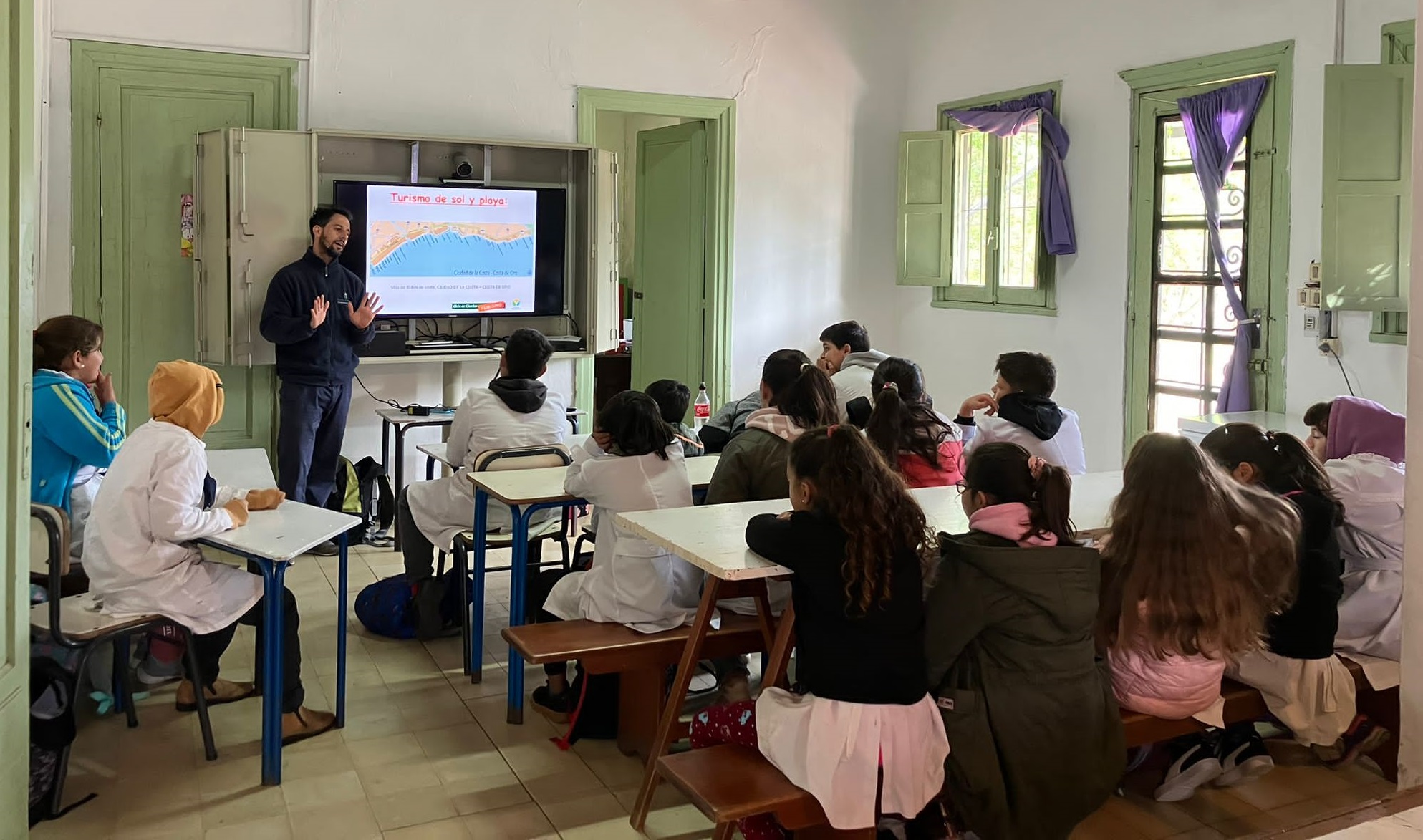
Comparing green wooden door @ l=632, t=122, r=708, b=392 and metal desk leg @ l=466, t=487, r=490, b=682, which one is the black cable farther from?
metal desk leg @ l=466, t=487, r=490, b=682

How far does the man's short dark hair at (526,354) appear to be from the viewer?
4.29m

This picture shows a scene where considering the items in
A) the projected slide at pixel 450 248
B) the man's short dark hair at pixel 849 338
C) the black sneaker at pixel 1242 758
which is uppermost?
the projected slide at pixel 450 248

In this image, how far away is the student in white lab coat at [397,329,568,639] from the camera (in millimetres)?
4211

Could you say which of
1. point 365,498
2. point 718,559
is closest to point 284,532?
point 718,559

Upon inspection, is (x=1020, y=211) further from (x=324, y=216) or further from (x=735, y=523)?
(x=735, y=523)

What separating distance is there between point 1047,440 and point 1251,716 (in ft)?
3.88

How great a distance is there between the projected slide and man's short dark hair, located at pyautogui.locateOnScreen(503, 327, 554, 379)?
2.21 m

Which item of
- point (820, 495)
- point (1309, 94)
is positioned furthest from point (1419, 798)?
point (1309, 94)

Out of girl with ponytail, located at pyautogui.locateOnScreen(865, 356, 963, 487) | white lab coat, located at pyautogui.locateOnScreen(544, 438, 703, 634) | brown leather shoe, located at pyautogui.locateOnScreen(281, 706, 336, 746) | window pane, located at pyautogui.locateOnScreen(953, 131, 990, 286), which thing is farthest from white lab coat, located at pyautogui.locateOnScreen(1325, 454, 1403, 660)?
window pane, located at pyautogui.locateOnScreen(953, 131, 990, 286)

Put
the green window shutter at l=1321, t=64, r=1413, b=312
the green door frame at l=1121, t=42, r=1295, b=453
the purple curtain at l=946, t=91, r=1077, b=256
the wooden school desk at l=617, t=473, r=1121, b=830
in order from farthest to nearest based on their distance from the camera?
the purple curtain at l=946, t=91, r=1077, b=256 < the green door frame at l=1121, t=42, r=1295, b=453 < the green window shutter at l=1321, t=64, r=1413, b=312 < the wooden school desk at l=617, t=473, r=1121, b=830

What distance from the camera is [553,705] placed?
147 inches

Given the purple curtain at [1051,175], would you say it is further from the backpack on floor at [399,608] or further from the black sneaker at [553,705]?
the black sneaker at [553,705]

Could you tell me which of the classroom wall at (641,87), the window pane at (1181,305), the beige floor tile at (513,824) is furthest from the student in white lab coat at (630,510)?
the window pane at (1181,305)

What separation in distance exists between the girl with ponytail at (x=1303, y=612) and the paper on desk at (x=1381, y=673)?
95 mm
